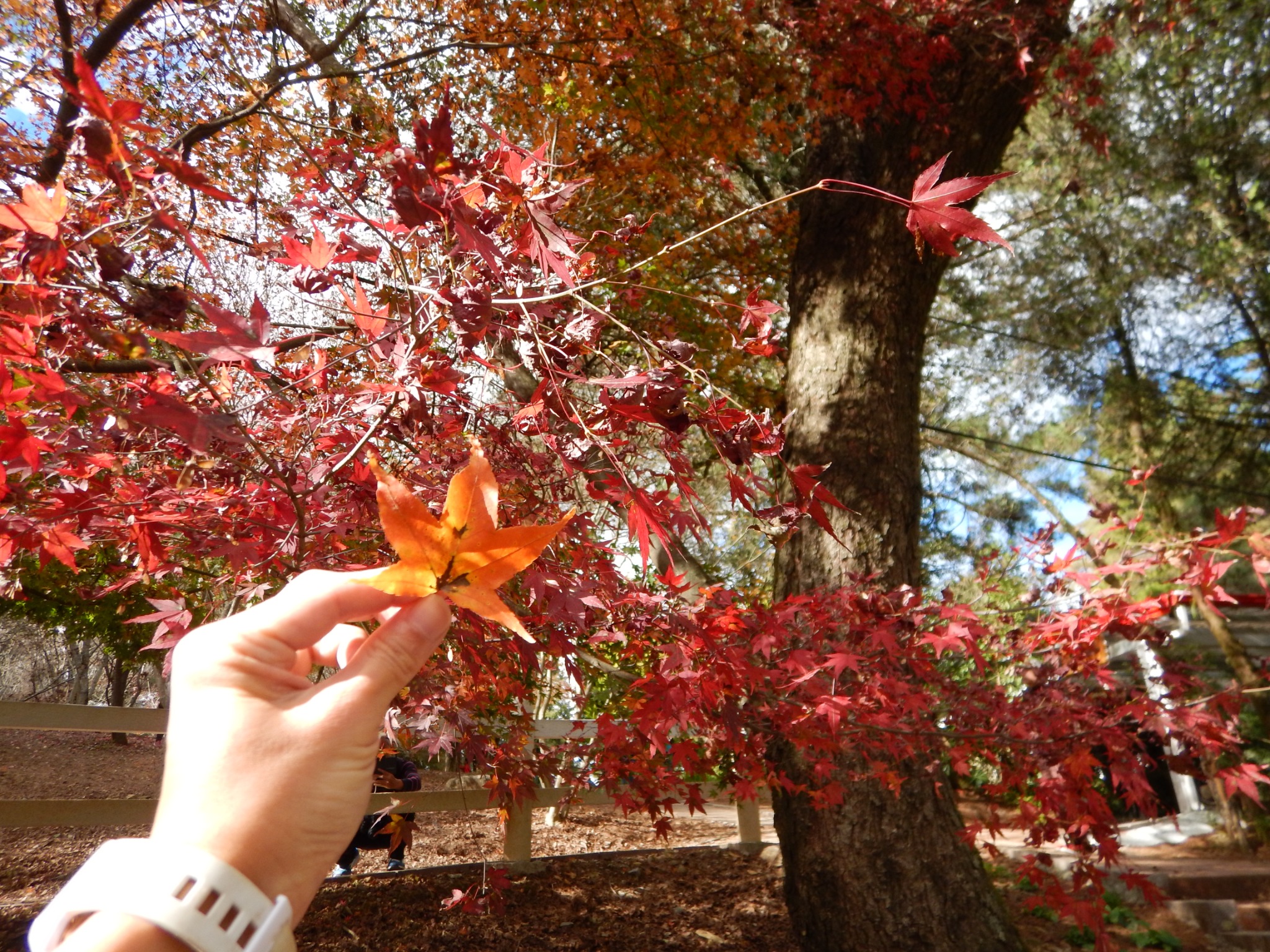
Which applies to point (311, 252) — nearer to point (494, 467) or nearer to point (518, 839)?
point (494, 467)

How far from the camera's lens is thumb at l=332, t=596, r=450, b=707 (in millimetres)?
818

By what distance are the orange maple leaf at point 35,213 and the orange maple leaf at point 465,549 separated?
2.61 feet

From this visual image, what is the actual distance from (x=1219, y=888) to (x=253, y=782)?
8.74 metres

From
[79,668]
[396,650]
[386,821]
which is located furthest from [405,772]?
[79,668]

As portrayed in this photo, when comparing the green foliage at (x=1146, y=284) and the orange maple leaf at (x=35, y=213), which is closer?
the orange maple leaf at (x=35, y=213)

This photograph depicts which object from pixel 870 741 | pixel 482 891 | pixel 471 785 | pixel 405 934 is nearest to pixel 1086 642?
pixel 870 741

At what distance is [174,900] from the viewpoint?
622 millimetres

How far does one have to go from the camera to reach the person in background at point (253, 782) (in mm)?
633

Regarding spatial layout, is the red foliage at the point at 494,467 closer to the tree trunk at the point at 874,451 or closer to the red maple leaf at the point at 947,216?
the red maple leaf at the point at 947,216

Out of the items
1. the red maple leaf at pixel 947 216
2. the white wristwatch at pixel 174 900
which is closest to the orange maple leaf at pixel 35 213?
the white wristwatch at pixel 174 900

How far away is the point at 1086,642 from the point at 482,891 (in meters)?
3.14

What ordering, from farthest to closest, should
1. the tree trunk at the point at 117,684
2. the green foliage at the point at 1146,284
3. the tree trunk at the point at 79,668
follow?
the tree trunk at the point at 79,668 → the tree trunk at the point at 117,684 → the green foliage at the point at 1146,284

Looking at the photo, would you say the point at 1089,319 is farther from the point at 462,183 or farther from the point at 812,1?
the point at 462,183

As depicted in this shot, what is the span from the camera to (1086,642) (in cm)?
309
